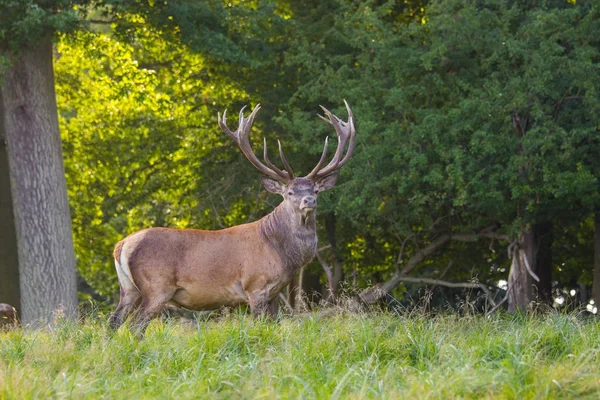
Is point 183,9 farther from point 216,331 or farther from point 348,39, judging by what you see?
point 216,331

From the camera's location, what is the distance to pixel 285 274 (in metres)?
9.76

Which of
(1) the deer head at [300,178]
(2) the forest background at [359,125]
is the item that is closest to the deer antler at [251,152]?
(1) the deer head at [300,178]

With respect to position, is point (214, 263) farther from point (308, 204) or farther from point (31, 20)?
point (31, 20)

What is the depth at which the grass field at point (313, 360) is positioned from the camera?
19.2ft

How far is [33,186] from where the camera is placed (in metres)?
14.1

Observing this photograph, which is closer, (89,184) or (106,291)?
(89,184)

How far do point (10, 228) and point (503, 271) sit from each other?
8558 millimetres

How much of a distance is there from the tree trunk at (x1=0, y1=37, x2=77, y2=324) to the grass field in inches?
232

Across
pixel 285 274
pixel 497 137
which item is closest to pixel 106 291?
pixel 497 137

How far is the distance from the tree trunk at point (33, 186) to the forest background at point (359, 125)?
0.18ft

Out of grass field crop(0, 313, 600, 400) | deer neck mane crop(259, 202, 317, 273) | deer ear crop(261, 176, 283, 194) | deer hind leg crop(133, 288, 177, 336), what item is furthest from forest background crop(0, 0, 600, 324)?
grass field crop(0, 313, 600, 400)

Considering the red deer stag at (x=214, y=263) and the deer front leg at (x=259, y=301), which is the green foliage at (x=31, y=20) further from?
the deer front leg at (x=259, y=301)

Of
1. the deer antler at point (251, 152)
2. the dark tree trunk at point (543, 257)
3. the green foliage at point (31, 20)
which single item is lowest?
the dark tree trunk at point (543, 257)

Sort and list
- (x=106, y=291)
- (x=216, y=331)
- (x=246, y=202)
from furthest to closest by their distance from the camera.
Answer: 1. (x=106, y=291)
2. (x=246, y=202)
3. (x=216, y=331)
